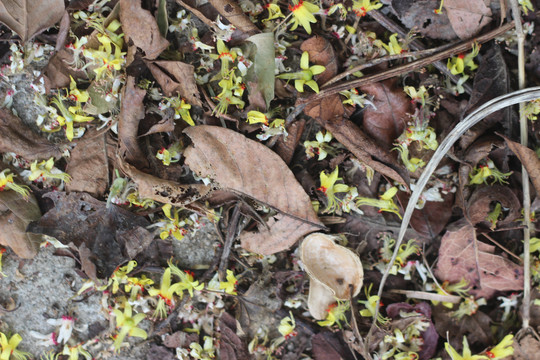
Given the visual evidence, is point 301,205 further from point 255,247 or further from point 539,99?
point 539,99

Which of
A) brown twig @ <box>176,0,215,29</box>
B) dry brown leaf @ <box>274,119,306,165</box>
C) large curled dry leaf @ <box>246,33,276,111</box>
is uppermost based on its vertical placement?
brown twig @ <box>176,0,215,29</box>

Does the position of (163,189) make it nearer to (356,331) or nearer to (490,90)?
(356,331)

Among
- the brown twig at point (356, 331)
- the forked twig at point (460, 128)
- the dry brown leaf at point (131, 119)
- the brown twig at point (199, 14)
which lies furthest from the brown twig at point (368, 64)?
the brown twig at point (356, 331)

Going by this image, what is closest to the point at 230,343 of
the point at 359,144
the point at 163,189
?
the point at 163,189

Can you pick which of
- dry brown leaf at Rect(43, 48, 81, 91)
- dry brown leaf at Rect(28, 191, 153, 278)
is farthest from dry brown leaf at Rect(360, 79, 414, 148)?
dry brown leaf at Rect(43, 48, 81, 91)

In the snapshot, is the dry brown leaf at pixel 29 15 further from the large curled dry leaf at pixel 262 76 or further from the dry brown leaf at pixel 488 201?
the dry brown leaf at pixel 488 201

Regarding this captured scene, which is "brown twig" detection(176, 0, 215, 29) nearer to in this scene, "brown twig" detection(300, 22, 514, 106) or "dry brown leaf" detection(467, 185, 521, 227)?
"brown twig" detection(300, 22, 514, 106)
